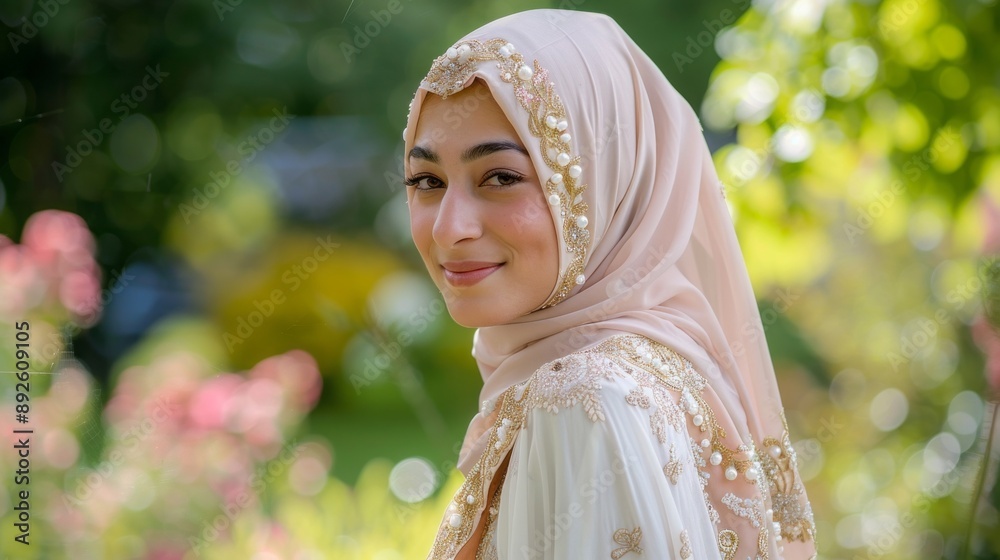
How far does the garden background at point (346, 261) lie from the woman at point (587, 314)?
116 cm

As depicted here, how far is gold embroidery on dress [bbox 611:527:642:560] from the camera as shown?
957 millimetres

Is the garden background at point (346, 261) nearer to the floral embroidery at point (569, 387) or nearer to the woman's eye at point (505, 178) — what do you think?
the woman's eye at point (505, 178)

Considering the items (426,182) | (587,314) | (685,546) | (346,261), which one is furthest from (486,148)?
(346,261)

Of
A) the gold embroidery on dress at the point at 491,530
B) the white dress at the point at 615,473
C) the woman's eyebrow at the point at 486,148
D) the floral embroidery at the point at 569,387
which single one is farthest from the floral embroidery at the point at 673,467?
the woman's eyebrow at the point at 486,148

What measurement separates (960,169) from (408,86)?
170 cm

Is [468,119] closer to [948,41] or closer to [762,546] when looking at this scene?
[762,546]

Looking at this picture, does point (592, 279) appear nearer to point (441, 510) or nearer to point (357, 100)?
point (441, 510)

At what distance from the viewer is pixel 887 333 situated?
287 centimetres

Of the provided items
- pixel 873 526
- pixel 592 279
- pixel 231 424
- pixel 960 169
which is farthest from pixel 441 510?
pixel 960 169

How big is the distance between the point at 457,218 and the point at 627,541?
1.48ft

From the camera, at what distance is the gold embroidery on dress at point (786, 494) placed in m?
1.31

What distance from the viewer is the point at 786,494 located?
1.32 metres

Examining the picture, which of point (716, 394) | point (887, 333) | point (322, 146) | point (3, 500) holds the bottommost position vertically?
point (887, 333)

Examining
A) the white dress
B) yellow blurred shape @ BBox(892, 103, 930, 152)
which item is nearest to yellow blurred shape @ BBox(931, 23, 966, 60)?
yellow blurred shape @ BBox(892, 103, 930, 152)
